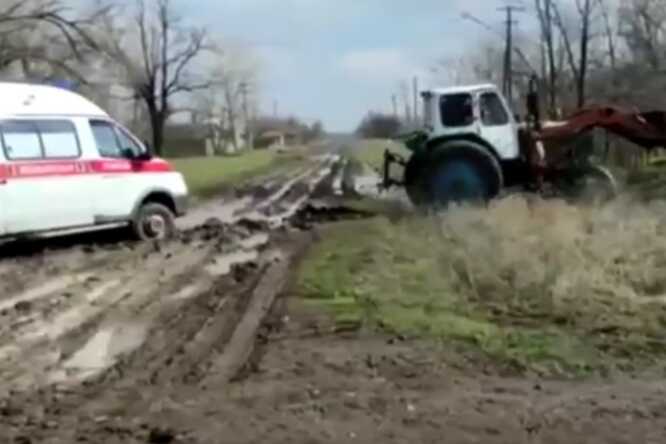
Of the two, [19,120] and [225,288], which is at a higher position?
[19,120]

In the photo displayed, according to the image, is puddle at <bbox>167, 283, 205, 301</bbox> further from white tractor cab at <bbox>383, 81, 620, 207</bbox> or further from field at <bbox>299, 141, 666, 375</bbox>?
white tractor cab at <bbox>383, 81, 620, 207</bbox>

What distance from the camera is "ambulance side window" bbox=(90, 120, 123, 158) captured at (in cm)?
2056

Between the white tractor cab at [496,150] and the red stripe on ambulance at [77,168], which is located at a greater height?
the red stripe on ambulance at [77,168]

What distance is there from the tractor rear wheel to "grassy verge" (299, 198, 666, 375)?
5.01m

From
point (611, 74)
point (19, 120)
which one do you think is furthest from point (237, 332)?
point (611, 74)

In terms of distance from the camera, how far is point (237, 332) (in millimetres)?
11812

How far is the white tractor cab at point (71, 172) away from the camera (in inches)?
744

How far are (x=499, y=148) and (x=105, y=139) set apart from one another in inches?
364

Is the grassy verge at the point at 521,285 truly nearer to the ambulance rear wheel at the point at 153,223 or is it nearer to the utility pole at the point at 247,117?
the ambulance rear wheel at the point at 153,223

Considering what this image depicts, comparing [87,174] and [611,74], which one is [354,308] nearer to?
[87,174]

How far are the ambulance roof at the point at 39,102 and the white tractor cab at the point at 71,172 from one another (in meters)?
0.02

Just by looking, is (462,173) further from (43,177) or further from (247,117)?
(247,117)

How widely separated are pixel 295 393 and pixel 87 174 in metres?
12.0

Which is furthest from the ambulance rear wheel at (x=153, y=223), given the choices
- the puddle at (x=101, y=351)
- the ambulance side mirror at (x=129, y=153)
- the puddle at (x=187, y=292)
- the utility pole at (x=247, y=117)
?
the utility pole at (x=247, y=117)
